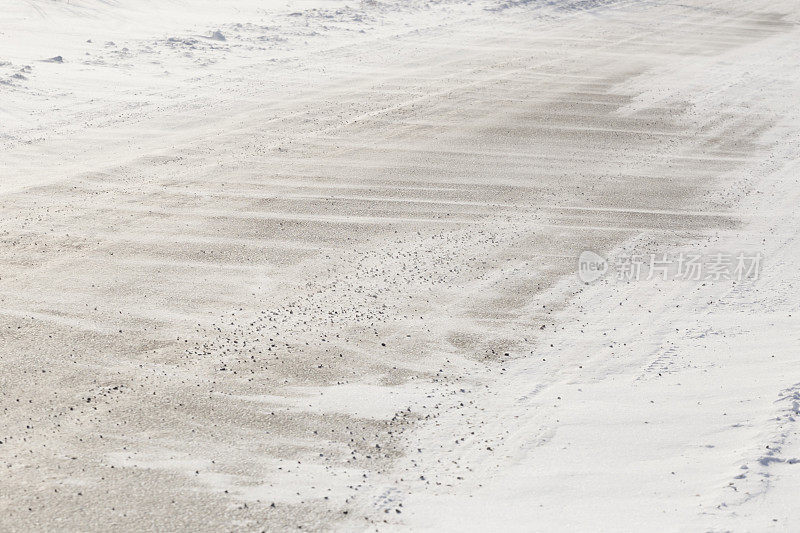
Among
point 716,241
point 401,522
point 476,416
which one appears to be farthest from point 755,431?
point 716,241

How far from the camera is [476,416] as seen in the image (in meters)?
6.59

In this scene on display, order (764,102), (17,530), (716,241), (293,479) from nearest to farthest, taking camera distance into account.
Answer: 1. (17,530)
2. (293,479)
3. (716,241)
4. (764,102)

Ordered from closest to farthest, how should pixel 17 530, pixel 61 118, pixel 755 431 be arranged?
pixel 17 530
pixel 755 431
pixel 61 118

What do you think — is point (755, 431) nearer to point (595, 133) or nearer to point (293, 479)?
point (293, 479)

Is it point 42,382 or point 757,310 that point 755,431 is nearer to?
point 757,310

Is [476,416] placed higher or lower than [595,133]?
lower

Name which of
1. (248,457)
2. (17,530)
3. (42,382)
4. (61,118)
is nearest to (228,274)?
(42,382)

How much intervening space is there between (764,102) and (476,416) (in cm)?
1100

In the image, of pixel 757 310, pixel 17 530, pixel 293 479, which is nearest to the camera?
pixel 17 530

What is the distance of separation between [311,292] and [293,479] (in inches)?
110

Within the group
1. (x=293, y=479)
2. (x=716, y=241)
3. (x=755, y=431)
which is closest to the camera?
(x=293, y=479)

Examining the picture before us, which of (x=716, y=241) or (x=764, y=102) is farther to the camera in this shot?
(x=764, y=102)

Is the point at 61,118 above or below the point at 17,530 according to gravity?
above

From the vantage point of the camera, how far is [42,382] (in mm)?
6820
